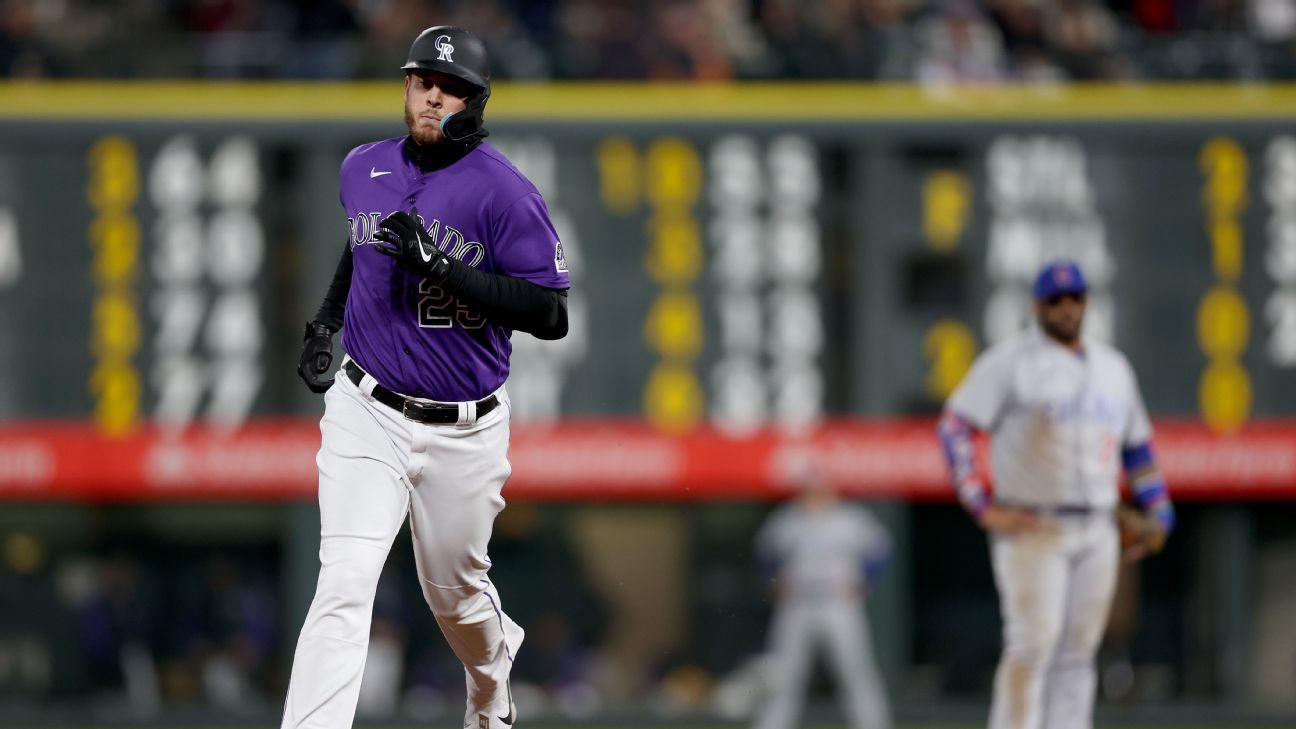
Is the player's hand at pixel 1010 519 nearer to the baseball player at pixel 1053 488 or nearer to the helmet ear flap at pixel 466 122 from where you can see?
the baseball player at pixel 1053 488

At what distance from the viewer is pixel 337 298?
6.11 meters

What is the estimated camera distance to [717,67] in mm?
13180

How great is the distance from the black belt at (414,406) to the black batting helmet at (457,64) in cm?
71

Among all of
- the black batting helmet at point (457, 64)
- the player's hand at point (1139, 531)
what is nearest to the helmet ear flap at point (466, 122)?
the black batting helmet at point (457, 64)

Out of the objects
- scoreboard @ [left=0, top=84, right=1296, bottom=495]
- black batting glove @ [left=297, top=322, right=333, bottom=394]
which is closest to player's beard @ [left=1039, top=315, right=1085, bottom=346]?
black batting glove @ [left=297, top=322, right=333, bottom=394]

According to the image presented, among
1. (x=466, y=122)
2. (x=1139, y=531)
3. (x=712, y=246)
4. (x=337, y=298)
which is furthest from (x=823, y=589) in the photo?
(x=466, y=122)

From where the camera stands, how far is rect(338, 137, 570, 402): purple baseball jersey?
5594 mm

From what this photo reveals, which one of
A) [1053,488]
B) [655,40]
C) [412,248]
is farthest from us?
[655,40]

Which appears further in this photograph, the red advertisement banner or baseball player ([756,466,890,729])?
the red advertisement banner

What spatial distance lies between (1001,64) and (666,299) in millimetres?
2910

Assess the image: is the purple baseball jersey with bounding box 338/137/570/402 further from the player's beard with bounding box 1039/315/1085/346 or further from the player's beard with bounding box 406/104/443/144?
the player's beard with bounding box 1039/315/1085/346

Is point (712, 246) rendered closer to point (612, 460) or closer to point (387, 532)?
point (612, 460)

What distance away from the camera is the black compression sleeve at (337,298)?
6027mm

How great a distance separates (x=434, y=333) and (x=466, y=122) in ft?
1.93
